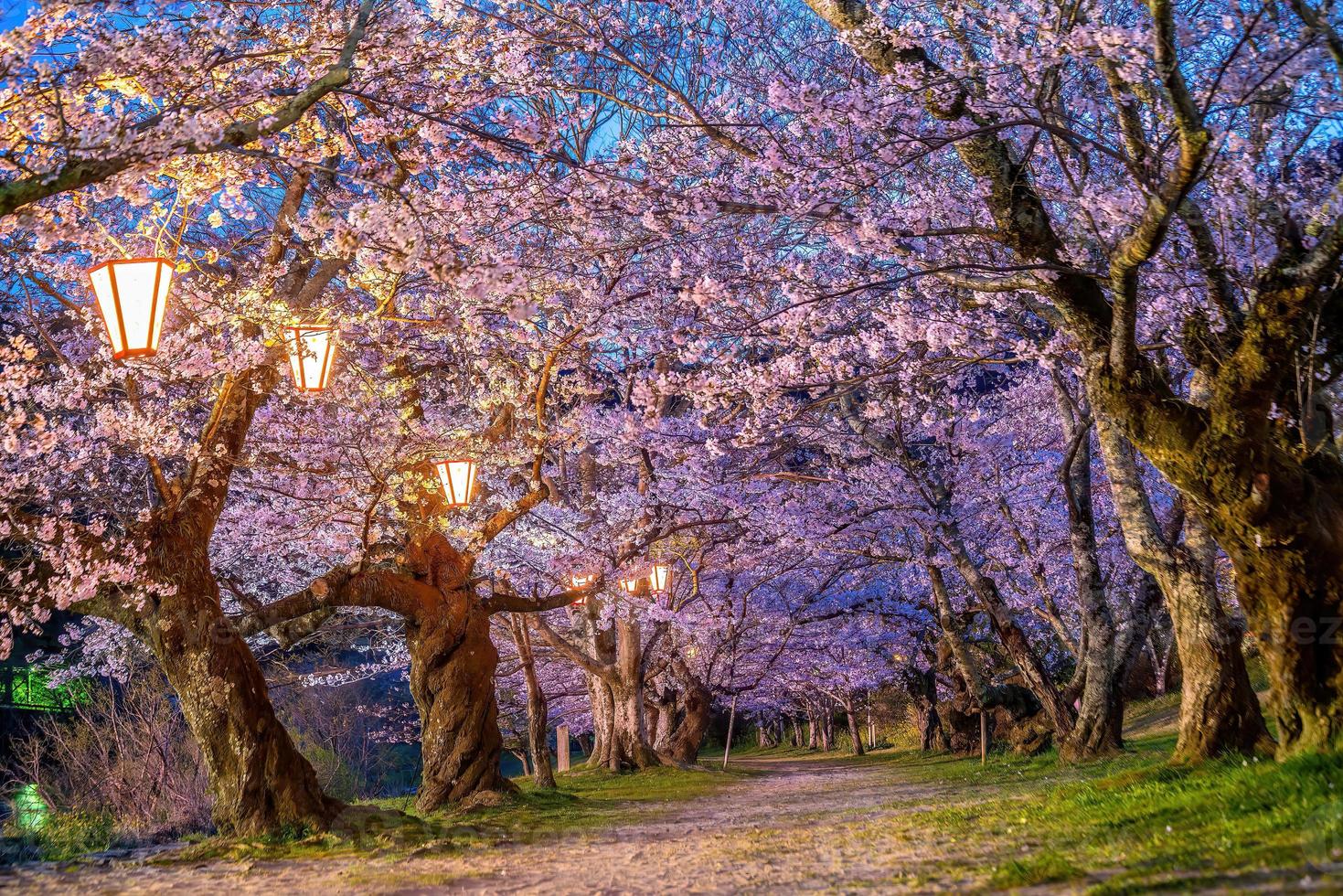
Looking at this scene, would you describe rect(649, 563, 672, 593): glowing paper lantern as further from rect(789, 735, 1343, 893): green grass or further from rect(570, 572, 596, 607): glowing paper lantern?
rect(789, 735, 1343, 893): green grass

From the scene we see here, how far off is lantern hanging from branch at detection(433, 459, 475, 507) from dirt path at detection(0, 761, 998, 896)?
10.9 ft

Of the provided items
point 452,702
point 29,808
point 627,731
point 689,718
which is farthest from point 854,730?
point 29,808

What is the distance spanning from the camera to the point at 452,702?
12.6m

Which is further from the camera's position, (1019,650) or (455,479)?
(1019,650)

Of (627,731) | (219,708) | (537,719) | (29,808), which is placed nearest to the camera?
(219,708)

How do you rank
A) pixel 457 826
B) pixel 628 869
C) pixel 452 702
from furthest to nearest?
pixel 452 702, pixel 457 826, pixel 628 869

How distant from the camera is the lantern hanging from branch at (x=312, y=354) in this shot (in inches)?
300

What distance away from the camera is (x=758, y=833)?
29.8 ft

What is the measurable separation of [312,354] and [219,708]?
3.77 metres

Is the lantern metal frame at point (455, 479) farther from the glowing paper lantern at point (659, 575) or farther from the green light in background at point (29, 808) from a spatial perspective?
the green light in background at point (29, 808)

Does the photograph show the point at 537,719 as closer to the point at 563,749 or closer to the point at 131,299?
the point at 131,299

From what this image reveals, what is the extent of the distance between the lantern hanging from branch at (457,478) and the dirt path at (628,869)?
3309 mm

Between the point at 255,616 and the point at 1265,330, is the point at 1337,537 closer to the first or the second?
the point at 1265,330

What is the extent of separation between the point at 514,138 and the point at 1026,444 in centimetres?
1482
